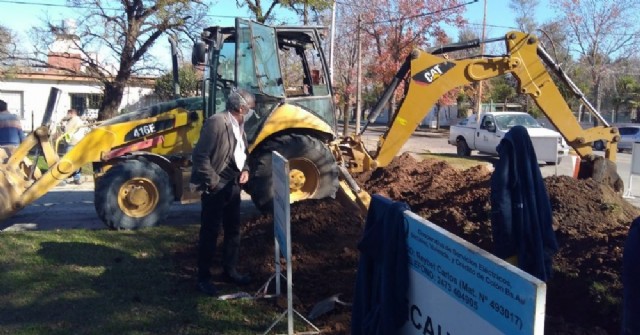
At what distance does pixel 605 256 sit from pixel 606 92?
50.5 m

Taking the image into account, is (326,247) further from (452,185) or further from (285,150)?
(452,185)

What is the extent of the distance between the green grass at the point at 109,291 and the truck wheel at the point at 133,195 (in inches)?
20.7

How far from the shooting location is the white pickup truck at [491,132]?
69.7 ft

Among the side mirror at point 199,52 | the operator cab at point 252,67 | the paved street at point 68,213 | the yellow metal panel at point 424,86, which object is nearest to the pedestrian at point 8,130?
the paved street at point 68,213

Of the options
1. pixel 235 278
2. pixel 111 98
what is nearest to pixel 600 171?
pixel 235 278

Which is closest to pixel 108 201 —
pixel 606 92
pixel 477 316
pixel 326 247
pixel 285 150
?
pixel 285 150

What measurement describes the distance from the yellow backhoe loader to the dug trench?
807mm

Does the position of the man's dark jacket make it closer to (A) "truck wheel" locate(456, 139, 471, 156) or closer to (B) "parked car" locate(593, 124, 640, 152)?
(A) "truck wheel" locate(456, 139, 471, 156)

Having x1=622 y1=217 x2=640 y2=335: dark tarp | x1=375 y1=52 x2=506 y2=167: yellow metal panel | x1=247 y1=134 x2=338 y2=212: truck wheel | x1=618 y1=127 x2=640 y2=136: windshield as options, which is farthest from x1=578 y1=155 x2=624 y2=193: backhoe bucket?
x1=618 y1=127 x2=640 y2=136: windshield

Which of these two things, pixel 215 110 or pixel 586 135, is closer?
pixel 215 110

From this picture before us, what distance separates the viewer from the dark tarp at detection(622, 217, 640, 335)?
282 centimetres

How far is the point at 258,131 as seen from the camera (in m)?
9.13

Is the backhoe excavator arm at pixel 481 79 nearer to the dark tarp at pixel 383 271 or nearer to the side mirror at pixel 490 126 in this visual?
the dark tarp at pixel 383 271

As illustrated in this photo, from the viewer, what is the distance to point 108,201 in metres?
8.89
